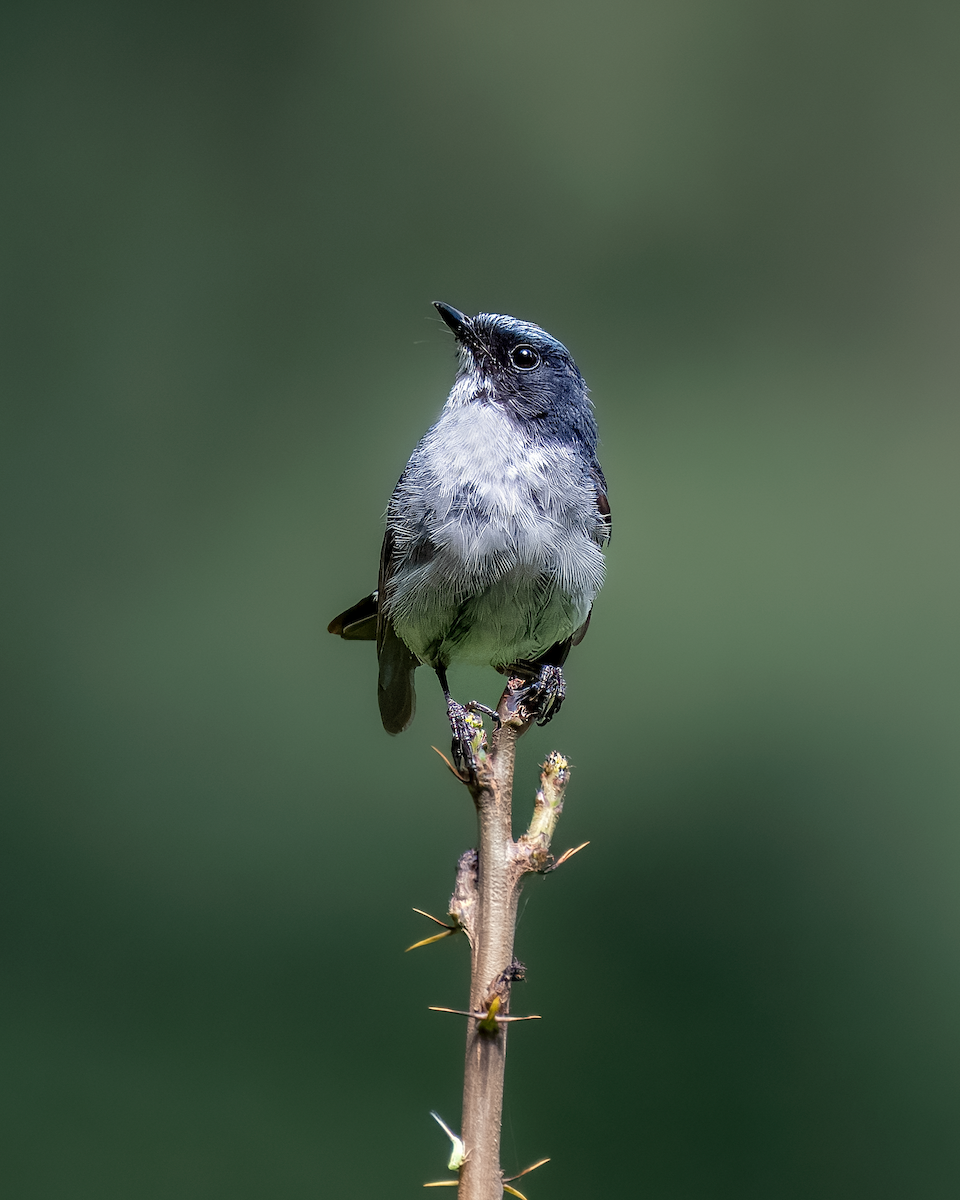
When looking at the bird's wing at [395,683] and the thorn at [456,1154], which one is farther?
the bird's wing at [395,683]

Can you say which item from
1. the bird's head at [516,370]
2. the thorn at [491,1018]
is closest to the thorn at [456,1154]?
the thorn at [491,1018]

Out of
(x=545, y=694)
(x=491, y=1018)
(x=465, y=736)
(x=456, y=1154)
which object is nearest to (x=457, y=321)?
(x=545, y=694)

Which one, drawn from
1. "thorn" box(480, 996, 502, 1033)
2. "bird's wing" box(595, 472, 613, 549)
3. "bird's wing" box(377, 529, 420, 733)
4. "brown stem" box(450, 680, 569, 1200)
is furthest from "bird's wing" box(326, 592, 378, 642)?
"thorn" box(480, 996, 502, 1033)

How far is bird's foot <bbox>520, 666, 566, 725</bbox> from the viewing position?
2.21m

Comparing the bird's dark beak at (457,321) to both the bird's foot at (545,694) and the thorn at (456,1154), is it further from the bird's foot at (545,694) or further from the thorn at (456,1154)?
the thorn at (456,1154)

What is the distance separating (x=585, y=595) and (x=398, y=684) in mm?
573

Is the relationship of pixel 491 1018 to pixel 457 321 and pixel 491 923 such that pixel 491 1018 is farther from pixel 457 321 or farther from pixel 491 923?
pixel 457 321

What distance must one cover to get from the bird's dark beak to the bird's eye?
0.11 meters

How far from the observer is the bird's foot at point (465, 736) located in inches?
68.2

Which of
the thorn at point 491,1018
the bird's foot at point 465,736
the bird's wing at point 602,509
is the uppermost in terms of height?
the bird's wing at point 602,509

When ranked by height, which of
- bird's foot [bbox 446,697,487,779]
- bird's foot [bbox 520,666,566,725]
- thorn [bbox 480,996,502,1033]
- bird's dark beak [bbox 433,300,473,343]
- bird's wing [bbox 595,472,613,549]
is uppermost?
bird's dark beak [bbox 433,300,473,343]

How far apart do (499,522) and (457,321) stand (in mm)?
533

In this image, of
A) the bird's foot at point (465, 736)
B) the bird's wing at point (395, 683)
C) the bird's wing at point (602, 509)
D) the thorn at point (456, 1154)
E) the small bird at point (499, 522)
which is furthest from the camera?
the bird's wing at point (395, 683)

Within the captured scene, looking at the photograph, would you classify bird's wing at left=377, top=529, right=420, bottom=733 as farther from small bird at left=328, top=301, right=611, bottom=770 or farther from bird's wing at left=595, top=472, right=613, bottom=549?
bird's wing at left=595, top=472, right=613, bottom=549
